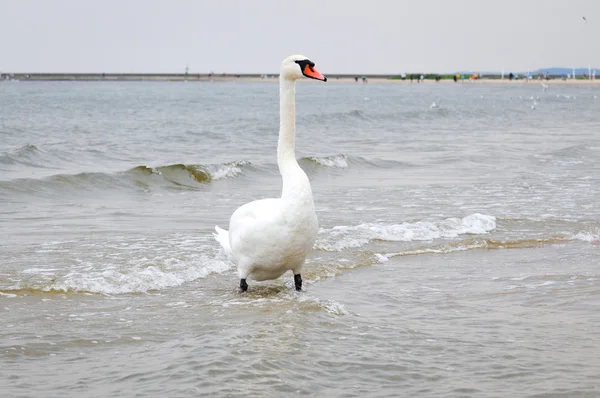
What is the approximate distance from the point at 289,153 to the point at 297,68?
81cm

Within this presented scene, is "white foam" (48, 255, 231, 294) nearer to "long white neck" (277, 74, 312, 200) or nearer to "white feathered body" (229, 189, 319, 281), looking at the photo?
Answer: "white feathered body" (229, 189, 319, 281)

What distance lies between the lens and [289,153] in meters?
8.83

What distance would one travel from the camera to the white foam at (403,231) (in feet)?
40.1

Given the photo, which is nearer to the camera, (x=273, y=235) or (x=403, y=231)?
(x=273, y=235)

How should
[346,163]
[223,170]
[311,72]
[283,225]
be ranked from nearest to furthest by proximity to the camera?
[283,225]
[311,72]
[223,170]
[346,163]

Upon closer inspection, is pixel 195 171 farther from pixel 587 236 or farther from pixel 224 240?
pixel 224 240

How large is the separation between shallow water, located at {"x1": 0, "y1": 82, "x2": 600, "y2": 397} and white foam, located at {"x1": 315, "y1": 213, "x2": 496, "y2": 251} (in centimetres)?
4

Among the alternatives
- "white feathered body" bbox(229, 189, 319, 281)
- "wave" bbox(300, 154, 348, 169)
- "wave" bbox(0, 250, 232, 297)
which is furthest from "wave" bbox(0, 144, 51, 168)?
"white feathered body" bbox(229, 189, 319, 281)

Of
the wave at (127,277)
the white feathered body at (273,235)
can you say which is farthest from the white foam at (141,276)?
the white feathered body at (273,235)

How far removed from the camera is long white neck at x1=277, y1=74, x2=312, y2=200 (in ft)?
27.2

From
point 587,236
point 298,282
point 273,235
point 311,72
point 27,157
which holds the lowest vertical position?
point 587,236

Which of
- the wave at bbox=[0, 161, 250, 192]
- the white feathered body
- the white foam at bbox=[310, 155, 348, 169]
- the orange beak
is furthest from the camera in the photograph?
the white foam at bbox=[310, 155, 348, 169]

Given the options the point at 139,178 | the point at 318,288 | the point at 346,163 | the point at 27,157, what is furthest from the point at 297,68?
the point at 27,157

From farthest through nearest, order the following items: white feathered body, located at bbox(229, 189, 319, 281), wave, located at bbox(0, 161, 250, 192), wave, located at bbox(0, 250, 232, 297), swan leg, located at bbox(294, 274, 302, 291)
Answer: wave, located at bbox(0, 161, 250, 192)
wave, located at bbox(0, 250, 232, 297)
swan leg, located at bbox(294, 274, 302, 291)
white feathered body, located at bbox(229, 189, 319, 281)
